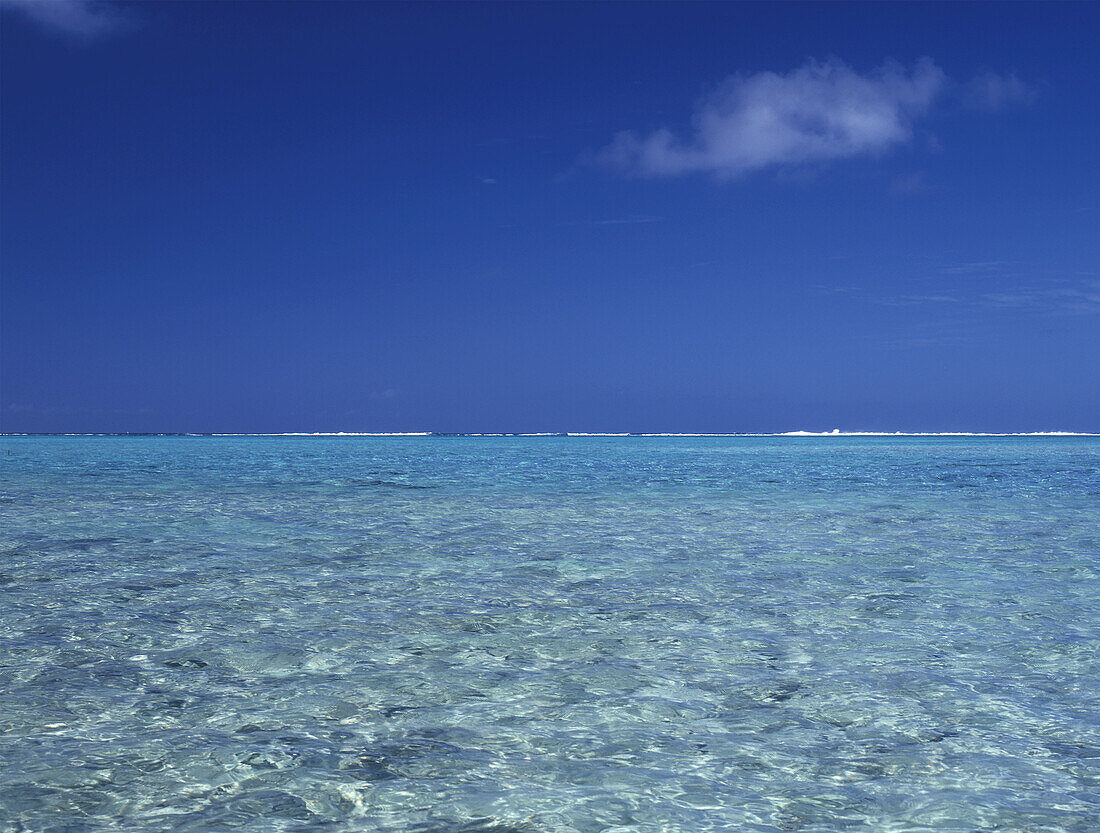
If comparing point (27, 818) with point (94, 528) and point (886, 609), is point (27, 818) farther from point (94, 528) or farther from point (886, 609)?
point (94, 528)

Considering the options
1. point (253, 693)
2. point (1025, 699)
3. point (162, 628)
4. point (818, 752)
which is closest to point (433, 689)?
point (253, 693)

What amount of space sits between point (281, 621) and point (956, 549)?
970cm

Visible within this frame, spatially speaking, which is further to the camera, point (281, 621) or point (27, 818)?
point (281, 621)

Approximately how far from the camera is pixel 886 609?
8.44m

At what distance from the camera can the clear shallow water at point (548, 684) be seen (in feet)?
13.3

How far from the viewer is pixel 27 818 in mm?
3816

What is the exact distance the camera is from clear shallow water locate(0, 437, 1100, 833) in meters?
4.06

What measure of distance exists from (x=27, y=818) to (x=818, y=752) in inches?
151

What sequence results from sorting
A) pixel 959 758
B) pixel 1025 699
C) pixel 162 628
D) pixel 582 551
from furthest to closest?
pixel 582 551 → pixel 162 628 → pixel 1025 699 → pixel 959 758

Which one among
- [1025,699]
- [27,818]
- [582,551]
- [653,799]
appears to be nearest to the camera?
[27,818]

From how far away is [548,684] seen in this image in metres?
5.95

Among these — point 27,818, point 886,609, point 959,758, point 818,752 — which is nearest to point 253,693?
point 27,818

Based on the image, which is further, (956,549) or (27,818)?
(956,549)

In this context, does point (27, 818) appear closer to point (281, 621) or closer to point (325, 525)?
point (281, 621)
